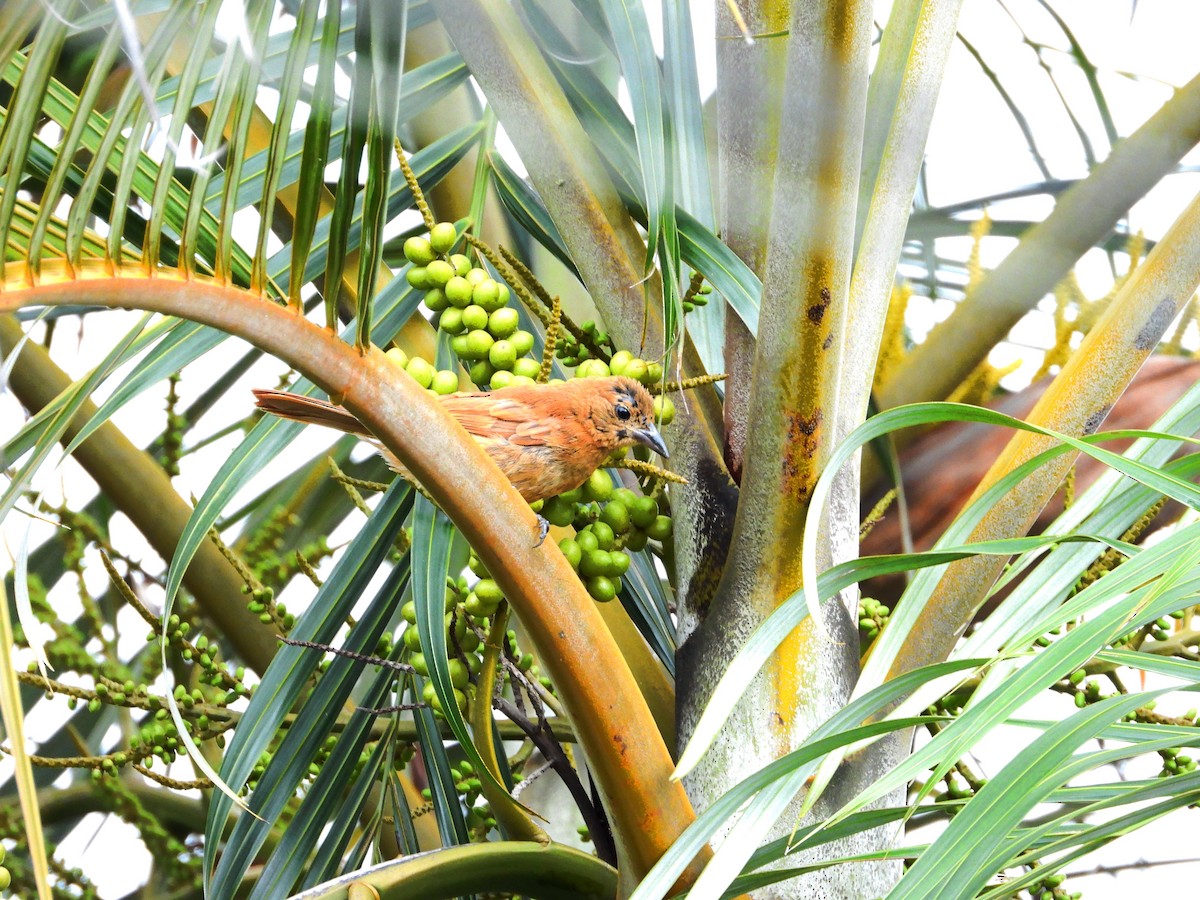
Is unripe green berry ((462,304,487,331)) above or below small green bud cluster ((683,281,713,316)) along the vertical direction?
below

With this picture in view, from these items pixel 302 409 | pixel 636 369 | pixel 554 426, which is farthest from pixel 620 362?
pixel 302 409

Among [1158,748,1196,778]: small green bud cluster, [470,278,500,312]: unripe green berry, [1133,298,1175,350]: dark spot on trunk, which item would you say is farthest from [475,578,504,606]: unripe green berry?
[1158,748,1196,778]: small green bud cluster

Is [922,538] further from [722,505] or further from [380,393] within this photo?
[380,393]

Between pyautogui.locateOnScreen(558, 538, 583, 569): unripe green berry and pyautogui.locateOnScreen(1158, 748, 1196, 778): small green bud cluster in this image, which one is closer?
pyautogui.locateOnScreen(558, 538, 583, 569): unripe green berry

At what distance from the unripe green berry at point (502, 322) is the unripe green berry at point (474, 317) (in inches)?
0.4

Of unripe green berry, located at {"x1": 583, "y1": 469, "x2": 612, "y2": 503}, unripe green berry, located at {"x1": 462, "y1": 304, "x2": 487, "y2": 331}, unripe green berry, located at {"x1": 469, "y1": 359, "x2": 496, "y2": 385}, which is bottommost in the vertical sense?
unripe green berry, located at {"x1": 583, "y1": 469, "x2": 612, "y2": 503}

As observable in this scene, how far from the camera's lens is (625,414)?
1388mm

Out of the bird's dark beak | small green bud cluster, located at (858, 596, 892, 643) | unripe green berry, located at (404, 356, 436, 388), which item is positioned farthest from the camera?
small green bud cluster, located at (858, 596, 892, 643)

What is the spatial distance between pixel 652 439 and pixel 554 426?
0.47 ft

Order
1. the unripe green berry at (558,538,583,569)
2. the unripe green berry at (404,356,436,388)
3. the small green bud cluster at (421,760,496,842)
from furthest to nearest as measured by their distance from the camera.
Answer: the small green bud cluster at (421,760,496,842), the unripe green berry at (404,356,436,388), the unripe green berry at (558,538,583,569)

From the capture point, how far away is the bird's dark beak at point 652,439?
140 cm

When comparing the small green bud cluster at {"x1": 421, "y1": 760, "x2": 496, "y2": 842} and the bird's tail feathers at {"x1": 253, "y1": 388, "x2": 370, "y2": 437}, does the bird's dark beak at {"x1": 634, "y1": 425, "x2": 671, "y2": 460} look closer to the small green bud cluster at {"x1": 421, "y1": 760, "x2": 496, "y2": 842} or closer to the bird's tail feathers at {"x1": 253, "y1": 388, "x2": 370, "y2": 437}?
the bird's tail feathers at {"x1": 253, "y1": 388, "x2": 370, "y2": 437}

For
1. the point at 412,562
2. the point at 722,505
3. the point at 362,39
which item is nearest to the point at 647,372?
the point at 722,505

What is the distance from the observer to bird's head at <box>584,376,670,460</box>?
4.41 ft
